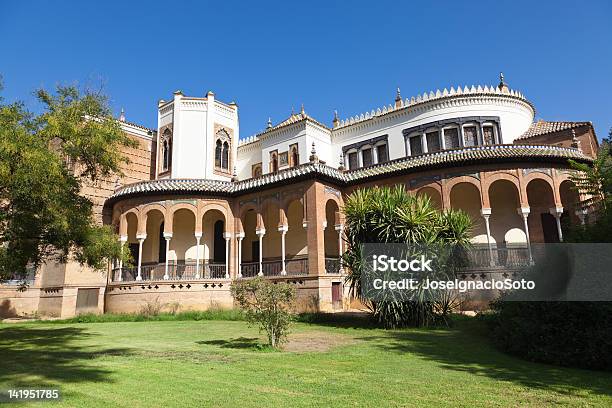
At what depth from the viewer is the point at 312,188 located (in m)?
21.1

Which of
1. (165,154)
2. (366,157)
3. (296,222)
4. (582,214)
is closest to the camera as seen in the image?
(582,214)

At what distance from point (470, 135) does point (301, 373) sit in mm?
19304

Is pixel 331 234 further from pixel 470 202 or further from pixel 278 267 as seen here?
pixel 470 202

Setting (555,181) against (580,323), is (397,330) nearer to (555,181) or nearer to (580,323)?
(580,323)

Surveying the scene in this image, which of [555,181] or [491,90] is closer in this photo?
[555,181]

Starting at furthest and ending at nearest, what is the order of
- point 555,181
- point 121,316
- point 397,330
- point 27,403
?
1. point 121,316
2. point 555,181
3. point 397,330
4. point 27,403

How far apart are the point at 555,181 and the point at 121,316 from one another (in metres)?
21.6

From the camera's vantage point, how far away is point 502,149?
1988 cm

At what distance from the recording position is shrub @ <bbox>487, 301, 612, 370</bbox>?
343 inches

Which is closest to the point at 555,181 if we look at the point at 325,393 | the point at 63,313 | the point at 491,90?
the point at 491,90

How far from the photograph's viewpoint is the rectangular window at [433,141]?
24141 millimetres

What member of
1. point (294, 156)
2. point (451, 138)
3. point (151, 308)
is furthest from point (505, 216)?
point (151, 308)

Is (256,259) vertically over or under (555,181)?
under

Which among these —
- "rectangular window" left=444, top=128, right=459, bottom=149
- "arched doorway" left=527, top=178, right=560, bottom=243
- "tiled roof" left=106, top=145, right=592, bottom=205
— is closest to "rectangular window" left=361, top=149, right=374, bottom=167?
"tiled roof" left=106, top=145, right=592, bottom=205
